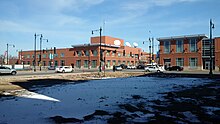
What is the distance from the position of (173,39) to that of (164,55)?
6.44m

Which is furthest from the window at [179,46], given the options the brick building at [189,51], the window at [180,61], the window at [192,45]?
the window at [192,45]

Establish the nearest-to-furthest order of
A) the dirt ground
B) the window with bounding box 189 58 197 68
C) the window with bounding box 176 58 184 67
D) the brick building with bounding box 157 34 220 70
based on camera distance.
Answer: the dirt ground < the brick building with bounding box 157 34 220 70 < the window with bounding box 189 58 197 68 < the window with bounding box 176 58 184 67

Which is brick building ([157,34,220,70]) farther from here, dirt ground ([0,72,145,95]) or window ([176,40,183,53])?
dirt ground ([0,72,145,95])

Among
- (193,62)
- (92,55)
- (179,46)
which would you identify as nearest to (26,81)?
(193,62)

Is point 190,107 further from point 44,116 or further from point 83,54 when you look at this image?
point 83,54

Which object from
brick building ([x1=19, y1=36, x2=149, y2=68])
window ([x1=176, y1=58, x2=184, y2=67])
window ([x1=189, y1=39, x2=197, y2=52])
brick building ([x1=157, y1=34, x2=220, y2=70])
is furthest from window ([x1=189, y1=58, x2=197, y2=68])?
brick building ([x1=19, y1=36, x2=149, y2=68])

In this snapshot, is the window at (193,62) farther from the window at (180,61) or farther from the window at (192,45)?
the window at (192,45)

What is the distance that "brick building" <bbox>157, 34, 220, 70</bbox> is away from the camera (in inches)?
2630

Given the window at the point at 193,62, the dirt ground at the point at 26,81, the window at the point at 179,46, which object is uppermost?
the window at the point at 179,46

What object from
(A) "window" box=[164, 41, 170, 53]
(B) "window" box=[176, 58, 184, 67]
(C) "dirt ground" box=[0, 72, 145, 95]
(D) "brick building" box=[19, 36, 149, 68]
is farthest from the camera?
(D) "brick building" box=[19, 36, 149, 68]

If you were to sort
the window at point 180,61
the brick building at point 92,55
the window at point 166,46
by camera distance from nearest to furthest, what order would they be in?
the window at point 180,61
the window at point 166,46
the brick building at point 92,55

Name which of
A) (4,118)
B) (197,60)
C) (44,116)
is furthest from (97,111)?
(197,60)

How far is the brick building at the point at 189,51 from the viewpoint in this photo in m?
66.8

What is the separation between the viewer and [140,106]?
970 centimetres
